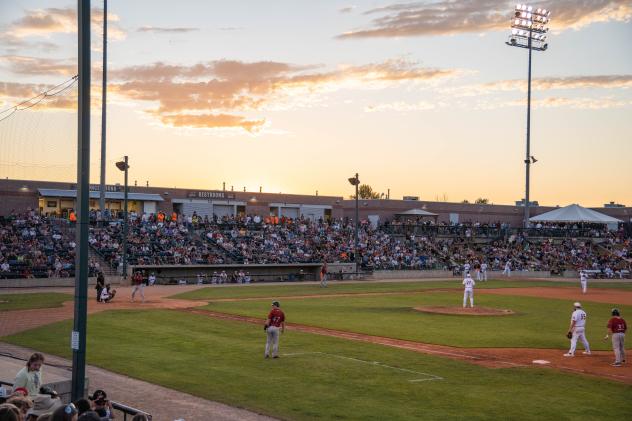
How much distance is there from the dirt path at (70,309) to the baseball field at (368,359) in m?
0.74

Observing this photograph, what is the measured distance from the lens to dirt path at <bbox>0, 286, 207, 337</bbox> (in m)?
28.7

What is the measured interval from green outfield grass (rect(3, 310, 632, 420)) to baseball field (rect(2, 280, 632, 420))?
1.3 inches

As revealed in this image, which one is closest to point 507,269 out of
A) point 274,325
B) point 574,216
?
point 574,216

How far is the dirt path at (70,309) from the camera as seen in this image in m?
28.7

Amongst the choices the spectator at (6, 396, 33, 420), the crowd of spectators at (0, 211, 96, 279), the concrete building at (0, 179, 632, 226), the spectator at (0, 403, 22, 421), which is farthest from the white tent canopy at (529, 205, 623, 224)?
the spectator at (0, 403, 22, 421)

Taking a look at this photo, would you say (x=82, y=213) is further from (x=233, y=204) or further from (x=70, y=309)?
(x=233, y=204)

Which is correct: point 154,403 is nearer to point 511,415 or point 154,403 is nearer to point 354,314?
point 511,415

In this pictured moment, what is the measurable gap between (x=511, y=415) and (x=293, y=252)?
50604 millimetres

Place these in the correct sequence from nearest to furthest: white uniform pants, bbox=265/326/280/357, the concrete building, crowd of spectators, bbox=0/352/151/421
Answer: crowd of spectators, bbox=0/352/151/421
white uniform pants, bbox=265/326/280/357
the concrete building

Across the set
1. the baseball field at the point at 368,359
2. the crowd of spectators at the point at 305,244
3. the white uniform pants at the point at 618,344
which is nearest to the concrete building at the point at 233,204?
the crowd of spectators at the point at 305,244

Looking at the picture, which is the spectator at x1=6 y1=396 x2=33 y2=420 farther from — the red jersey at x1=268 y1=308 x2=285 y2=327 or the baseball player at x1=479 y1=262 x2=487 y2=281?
the baseball player at x1=479 y1=262 x2=487 y2=281

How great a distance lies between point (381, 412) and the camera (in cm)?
1483

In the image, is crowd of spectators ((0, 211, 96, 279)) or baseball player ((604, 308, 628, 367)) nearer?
baseball player ((604, 308, 628, 367))

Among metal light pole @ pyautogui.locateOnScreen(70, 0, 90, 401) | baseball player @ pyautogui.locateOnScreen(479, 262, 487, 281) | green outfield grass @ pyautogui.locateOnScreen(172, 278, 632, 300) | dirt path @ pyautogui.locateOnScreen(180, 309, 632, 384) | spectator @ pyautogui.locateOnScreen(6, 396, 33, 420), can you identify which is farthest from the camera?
baseball player @ pyautogui.locateOnScreen(479, 262, 487, 281)
